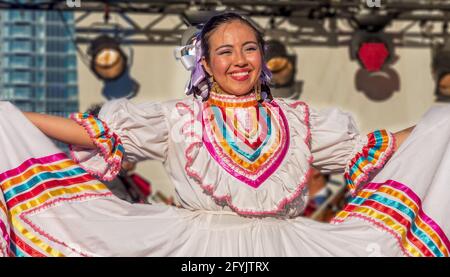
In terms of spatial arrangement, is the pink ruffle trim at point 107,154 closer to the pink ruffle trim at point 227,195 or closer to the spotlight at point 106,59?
the pink ruffle trim at point 227,195

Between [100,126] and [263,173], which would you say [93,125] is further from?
[263,173]

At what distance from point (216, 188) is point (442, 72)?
4.53m

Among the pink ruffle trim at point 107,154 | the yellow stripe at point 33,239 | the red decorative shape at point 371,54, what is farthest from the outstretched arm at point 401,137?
the red decorative shape at point 371,54

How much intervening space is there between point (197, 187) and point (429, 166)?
0.78 m

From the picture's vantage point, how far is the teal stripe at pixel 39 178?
3.05 meters

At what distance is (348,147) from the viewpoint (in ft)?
10.7

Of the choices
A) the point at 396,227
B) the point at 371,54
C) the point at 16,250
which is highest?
the point at 371,54

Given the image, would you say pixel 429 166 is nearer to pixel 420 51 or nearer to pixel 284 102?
pixel 284 102

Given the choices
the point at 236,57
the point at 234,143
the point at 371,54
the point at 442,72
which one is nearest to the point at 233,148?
the point at 234,143

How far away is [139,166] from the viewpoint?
7.09 meters

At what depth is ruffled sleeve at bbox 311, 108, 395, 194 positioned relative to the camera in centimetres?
321

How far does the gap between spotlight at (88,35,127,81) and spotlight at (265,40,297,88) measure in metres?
1.14

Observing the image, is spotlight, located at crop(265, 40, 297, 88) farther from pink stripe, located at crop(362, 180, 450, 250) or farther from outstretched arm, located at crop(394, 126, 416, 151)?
pink stripe, located at crop(362, 180, 450, 250)
